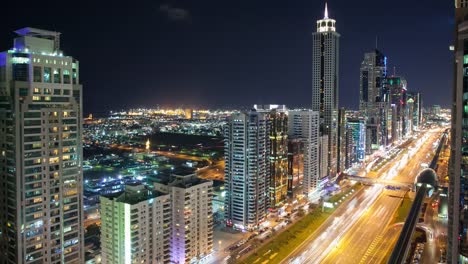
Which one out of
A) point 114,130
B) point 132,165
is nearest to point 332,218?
point 132,165

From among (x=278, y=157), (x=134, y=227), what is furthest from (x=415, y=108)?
(x=134, y=227)

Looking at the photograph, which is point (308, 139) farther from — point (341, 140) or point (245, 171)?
point (341, 140)

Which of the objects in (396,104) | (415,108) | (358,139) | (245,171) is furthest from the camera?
(415,108)

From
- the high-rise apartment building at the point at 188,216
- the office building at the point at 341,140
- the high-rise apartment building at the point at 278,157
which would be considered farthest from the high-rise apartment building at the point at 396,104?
the high-rise apartment building at the point at 188,216

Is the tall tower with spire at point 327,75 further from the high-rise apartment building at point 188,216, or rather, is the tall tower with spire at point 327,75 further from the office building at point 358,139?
the high-rise apartment building at point 188,216

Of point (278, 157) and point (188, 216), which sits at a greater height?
point (278, 157)

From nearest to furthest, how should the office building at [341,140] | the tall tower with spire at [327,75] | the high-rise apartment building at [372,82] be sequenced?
the tall tower with spire at [327,75], the office building at [341,140], the high-rise apartment building at [372,82]

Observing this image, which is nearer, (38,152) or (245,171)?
(38,152)

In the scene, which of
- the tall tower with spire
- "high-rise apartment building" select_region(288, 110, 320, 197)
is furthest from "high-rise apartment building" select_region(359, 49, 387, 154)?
"high-rise apartment building" select_region(288, 110, 320, 197)

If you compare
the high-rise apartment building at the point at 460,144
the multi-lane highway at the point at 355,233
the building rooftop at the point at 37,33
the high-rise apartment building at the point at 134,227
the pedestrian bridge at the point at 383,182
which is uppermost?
the building rooftop at the point at 37,33
